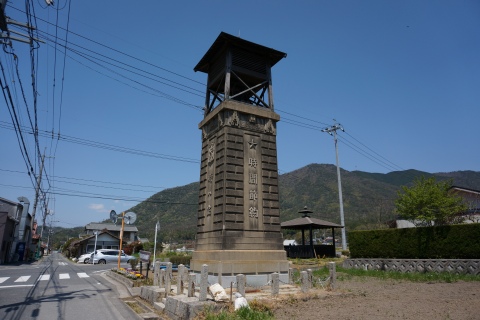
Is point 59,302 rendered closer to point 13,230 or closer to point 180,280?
point 180,280

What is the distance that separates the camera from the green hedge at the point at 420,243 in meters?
18.9

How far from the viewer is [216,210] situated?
16188 mm

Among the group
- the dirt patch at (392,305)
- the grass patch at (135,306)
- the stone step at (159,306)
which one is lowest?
the grass patch at (135,306)

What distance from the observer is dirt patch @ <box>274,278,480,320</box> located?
28.9 feet

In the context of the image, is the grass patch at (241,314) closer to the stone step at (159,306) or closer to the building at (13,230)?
the stone step at (159,306)

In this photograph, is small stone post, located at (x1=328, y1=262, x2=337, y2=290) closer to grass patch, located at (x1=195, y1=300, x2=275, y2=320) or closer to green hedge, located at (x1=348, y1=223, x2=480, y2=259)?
grass patch, located at (x1=195, y1=300, x2=275, y2=320)

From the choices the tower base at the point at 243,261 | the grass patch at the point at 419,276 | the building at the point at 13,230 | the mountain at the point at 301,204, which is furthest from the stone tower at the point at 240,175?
the mountain at the point at 301,204

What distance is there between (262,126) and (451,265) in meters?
14.5

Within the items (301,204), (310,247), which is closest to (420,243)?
(310,247)

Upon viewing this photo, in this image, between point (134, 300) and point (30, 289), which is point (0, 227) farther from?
point (134, 300)

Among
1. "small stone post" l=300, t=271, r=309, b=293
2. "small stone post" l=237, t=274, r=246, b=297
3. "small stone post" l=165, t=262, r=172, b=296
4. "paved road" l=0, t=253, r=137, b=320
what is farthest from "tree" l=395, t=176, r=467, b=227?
"paved road" l=0, t=253, r=137, b=320

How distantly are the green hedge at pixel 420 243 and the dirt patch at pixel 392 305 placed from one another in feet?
21.7

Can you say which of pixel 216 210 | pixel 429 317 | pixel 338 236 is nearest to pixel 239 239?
pixel 216 210

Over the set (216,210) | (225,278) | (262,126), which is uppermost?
(262,126)
